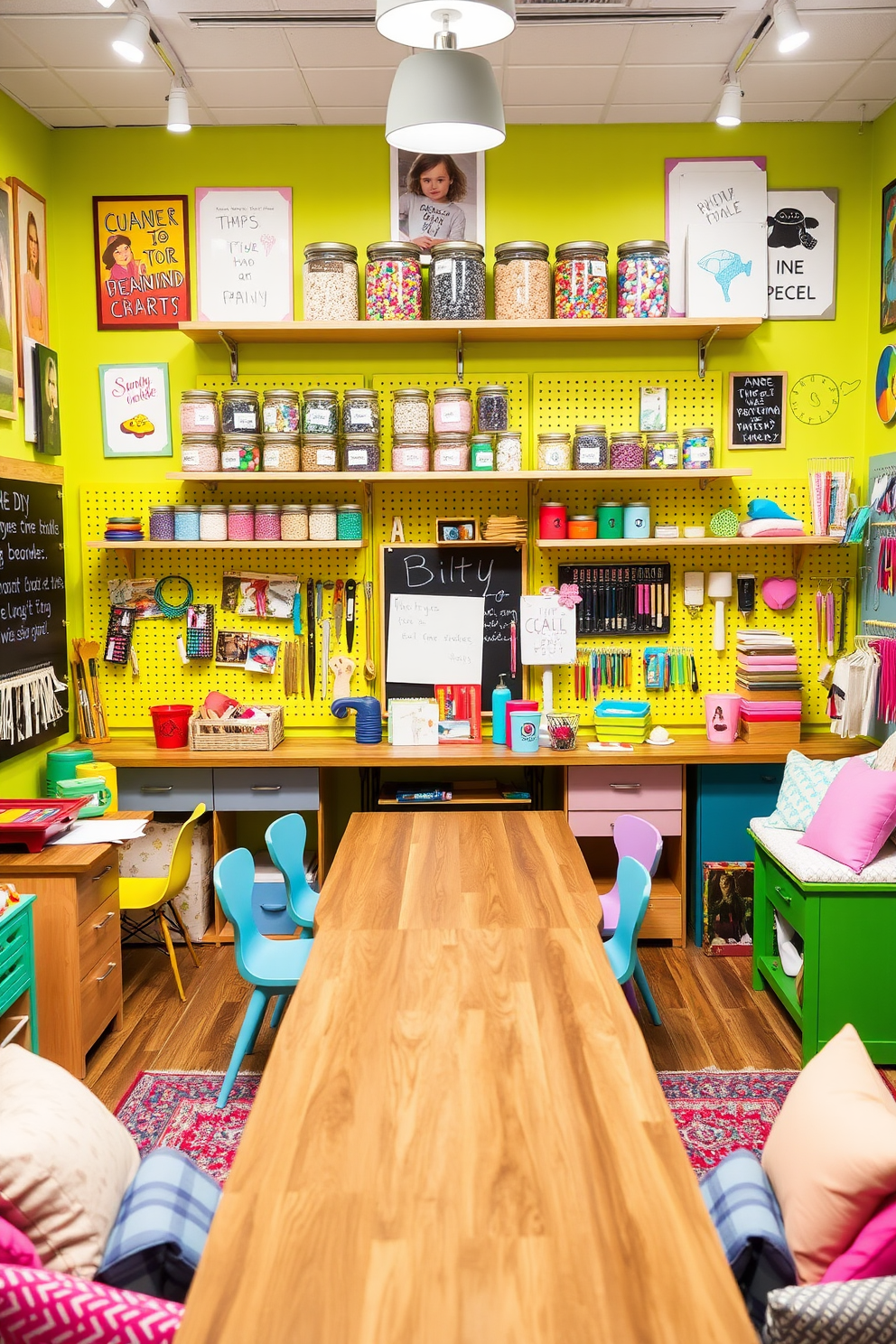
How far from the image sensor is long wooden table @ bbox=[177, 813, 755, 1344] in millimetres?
1355

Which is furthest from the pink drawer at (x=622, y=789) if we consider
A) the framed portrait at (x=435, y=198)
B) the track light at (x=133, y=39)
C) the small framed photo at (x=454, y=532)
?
the track light at (x=133, y=39)

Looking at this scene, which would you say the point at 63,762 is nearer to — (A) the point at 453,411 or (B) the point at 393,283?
(A) the point at 453,411

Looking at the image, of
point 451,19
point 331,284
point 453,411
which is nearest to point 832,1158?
point 451,19

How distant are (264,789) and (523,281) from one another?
2.34 m

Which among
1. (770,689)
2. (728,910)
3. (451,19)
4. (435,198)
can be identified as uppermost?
(435,198)

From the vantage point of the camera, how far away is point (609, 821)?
4.61 m

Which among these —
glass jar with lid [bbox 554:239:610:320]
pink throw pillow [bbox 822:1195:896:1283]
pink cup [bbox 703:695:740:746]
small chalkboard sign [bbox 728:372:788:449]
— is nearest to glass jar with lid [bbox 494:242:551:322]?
glass jar with lid [bbox 554:239:610:320]

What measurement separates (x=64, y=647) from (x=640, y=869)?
9.17 ft

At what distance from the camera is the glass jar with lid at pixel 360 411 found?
4578 millimetres

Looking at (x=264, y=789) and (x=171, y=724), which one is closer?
(x=264, y=789)

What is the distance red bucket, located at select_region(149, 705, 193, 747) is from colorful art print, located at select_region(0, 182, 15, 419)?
→ 4.39ft

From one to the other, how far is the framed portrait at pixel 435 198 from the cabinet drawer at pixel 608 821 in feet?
8.13

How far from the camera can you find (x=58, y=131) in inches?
189

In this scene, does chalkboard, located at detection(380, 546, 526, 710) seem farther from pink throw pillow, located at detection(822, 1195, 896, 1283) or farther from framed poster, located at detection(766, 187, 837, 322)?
pink throw pillow, located at detection(822, 1195, 896, 1283)
